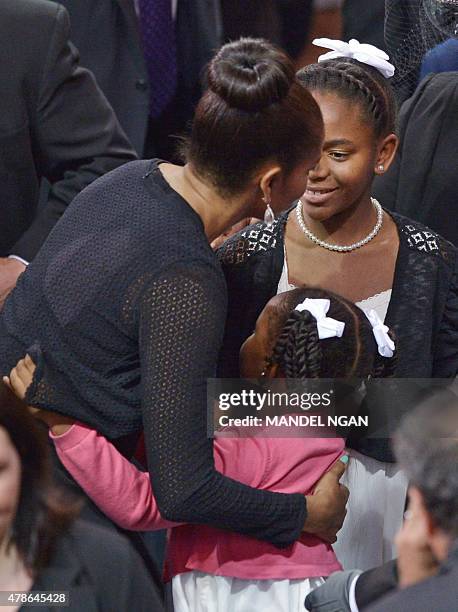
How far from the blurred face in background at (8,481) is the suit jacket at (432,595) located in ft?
1.39

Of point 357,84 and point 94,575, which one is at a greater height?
point 357,84

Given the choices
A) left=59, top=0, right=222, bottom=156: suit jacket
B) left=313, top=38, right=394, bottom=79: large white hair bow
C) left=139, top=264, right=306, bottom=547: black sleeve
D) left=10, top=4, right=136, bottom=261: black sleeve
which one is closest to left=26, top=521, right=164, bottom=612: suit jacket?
left=139, top=264, right=306, bottom=547: black sleeve

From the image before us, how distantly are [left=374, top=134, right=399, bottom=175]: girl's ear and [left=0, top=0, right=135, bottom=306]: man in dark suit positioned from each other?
0.51 metres

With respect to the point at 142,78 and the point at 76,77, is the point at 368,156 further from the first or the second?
the point at 142,78

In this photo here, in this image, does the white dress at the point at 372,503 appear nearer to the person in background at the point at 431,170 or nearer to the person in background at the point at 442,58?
the person in background at the point at 431,170

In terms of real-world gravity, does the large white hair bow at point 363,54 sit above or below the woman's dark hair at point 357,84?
above

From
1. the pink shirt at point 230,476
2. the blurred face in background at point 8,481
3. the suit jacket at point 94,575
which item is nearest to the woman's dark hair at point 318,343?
the pink shirt at point 230,476

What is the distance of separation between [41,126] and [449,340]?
836 mm

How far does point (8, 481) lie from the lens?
4.43 ft

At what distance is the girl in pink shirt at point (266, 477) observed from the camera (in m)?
1.65

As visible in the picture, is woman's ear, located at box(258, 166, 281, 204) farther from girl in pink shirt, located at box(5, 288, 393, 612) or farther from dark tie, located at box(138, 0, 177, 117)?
dark tie, located at box(138, 0, 177, 117)

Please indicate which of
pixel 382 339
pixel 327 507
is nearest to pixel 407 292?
pixel 382 339

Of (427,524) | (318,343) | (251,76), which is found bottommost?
(318,343)

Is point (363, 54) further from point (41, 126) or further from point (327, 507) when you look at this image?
point (327, 507)
